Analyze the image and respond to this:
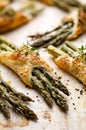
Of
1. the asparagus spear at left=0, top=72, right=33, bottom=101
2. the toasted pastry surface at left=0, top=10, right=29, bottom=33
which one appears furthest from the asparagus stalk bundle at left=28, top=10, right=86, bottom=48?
the asparagus spear at left=0, top=72, right=33, bottom=101

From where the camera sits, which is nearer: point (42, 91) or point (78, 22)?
point (42, 91)

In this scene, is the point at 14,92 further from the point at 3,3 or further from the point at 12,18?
the point at 3,3

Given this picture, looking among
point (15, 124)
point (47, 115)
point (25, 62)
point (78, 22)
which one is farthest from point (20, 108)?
point (78, 22)

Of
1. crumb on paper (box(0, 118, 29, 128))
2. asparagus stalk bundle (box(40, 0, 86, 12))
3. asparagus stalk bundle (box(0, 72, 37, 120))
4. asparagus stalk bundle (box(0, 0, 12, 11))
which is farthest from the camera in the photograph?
asparagus stalk bundle (box(40, 0, 86, 12))

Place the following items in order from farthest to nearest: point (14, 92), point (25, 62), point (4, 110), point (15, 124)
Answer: point (25, 62), point (14, 92), point (4, 110), point (15, 124)

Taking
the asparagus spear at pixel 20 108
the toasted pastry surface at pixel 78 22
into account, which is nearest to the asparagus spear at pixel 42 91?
the asparagus spear at pixel 20 108

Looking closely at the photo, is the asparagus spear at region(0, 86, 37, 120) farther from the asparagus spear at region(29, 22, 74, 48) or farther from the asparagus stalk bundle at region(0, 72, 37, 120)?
the asparagus spear at region(29, 22, 74, 48)

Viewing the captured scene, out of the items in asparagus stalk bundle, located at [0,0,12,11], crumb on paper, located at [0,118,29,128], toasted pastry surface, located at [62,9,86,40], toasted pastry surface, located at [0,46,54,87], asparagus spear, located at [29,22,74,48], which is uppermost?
asparagus stalk bundle, located at [0,0,12,11]
